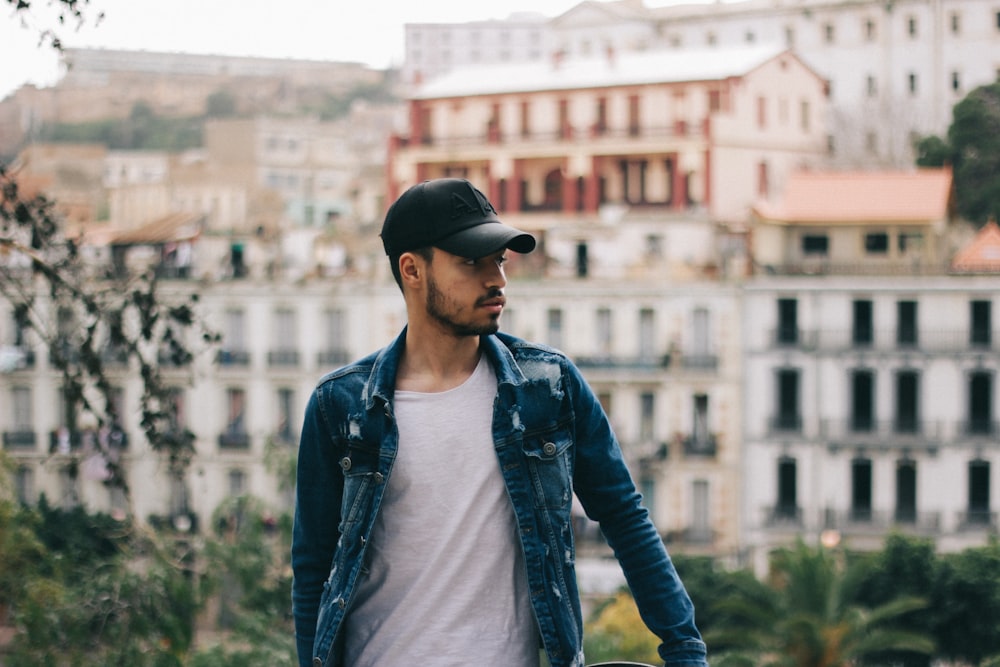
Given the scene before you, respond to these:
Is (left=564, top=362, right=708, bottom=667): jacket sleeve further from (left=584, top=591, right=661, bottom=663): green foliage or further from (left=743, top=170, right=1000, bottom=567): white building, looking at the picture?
(left=743, top=170, right=1000, bottom=567): white building

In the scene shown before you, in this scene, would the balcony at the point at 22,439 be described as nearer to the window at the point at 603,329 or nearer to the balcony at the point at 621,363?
the balcony at the point at 621,363

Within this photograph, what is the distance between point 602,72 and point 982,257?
14.2 metres

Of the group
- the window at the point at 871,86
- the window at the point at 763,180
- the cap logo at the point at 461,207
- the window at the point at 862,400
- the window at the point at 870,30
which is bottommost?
the window at the point at 862,400

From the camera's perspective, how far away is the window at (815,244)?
38197 mm

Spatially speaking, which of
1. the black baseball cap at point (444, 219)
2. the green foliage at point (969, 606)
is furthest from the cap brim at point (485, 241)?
the green foliage at point (969, 606)

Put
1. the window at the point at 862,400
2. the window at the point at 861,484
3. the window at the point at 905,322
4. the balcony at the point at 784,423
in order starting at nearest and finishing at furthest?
1. the window at the point at 905,322
2. the window at the point at 861,484
3. the window at the point at 862,400
4. the balcony at the point at 784,423

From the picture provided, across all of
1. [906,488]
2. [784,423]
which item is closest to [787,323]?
[784,423]

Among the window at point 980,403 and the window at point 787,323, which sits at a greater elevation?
the window at point 787,323

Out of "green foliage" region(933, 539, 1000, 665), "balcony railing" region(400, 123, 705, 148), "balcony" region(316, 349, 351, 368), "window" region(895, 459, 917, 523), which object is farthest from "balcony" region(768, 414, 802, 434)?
"balcony" region(316, 349, 351, 368)

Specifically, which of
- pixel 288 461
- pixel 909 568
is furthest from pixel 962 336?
pixel 288 461

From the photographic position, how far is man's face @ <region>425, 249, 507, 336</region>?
3.36m

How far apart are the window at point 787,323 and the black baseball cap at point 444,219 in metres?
34.1

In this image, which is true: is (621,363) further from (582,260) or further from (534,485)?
(534,485)

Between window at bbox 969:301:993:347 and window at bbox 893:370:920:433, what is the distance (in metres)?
1.50
